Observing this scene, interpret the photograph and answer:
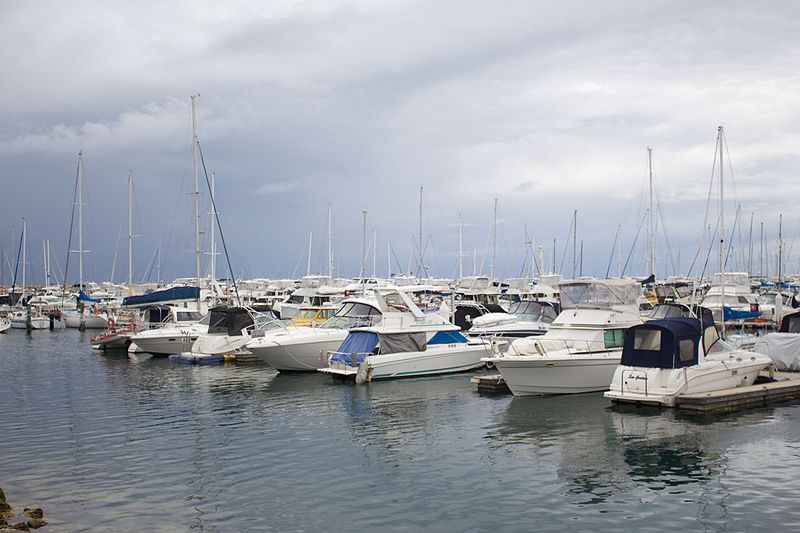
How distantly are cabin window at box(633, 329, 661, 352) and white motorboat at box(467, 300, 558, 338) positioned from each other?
1146 centimetres

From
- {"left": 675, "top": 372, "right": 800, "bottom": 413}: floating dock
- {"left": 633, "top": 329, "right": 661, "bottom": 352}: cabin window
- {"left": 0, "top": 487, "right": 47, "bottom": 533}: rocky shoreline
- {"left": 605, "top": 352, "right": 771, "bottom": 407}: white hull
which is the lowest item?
{"left": 0, "top": 487, "right": 47, "bottom": 533}: rocky shoreline

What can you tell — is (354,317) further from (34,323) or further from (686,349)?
(34,323)

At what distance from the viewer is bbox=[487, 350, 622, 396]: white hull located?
79.3 feet

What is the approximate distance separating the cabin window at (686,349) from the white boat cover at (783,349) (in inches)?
287

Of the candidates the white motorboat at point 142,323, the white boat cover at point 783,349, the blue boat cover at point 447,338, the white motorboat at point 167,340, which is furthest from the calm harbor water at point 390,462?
the white motorboat at point 142,323

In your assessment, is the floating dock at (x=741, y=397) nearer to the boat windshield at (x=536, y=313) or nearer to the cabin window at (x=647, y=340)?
the cabin window at (x=647, y=340)

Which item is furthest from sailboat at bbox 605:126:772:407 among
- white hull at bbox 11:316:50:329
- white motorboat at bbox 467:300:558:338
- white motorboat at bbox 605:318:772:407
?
white hull at bbox 11:316:50:329

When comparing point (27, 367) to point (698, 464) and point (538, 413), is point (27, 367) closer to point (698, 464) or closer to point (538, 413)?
point (538, 413)

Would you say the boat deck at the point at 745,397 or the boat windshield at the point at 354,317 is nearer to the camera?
the boat deck at the point at 745,397

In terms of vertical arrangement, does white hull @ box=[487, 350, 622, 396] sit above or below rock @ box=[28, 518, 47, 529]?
above

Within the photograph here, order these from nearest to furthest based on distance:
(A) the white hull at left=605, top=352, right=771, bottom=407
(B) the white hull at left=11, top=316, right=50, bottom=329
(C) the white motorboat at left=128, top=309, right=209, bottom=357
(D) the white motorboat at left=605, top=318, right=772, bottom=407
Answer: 1. (A) the white hull at left=605, top=352, right=771, bottom=407
2. (D) the white motorboat at left=605, top=318, right=772, bottom=407
3. (C) the white motorboat at left=128, top=309, right=209, bottom=357
4. (B) the white hull at left=11, top=316, right=50, bottom=329

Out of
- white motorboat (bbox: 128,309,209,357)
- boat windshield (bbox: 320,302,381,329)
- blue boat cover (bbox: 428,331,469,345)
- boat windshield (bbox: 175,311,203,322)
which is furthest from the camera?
boat windshield (bbox: 175,311,203,322)

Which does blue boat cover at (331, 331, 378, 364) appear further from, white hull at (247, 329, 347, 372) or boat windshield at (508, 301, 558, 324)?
boat windshield at (508, 301, 558, 324)

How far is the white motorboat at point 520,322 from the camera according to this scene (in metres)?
34.5
